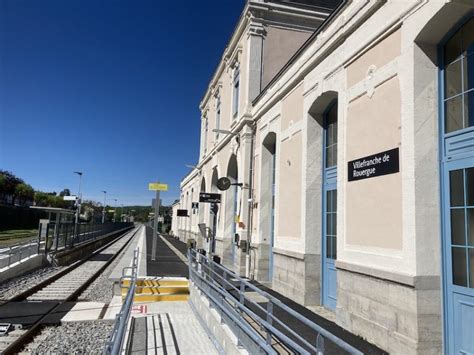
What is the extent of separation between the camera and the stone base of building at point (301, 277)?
9.05m

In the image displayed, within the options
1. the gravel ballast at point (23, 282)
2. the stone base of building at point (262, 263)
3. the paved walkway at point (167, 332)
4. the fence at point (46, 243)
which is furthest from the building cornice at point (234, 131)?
the gravel ballast at point (23, 282)

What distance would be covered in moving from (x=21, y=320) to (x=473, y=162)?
32.9 feet

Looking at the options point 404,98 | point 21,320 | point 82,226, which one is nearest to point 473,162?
point 404,98

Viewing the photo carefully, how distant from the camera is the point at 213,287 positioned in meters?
7.94

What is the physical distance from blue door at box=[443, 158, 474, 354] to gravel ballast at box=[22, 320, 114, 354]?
6200 mm

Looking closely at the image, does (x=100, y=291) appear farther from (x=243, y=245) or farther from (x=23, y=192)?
(x=23, y=192)

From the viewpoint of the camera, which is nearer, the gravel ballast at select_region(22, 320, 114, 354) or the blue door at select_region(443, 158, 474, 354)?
the blue door at select_region(443, 158, 474, 354)

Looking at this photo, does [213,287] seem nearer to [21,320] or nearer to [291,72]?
[21,320]

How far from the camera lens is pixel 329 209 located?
916cm

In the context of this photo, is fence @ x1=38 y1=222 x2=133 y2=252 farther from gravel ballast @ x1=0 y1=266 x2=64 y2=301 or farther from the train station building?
the train station building

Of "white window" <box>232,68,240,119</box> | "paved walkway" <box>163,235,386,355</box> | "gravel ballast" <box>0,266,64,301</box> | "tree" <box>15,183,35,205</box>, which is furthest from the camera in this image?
"tree" <box>15,183,35,205</box>

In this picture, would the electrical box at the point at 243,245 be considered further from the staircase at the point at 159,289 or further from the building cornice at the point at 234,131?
the building cornice at the point at 234,131

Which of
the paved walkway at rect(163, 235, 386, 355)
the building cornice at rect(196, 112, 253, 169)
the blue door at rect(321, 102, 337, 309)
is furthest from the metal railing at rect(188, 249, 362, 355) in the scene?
the building cornice at rect(196, 112, 253, 169)

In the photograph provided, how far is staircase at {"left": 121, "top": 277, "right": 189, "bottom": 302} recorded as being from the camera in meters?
11.0
